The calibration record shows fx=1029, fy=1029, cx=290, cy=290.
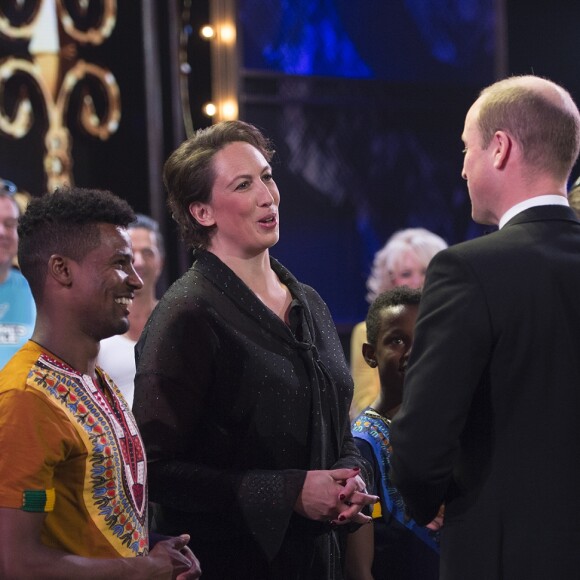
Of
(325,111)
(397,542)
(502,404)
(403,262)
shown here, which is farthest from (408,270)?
(502,404)

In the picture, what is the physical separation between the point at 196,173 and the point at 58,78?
2.41m

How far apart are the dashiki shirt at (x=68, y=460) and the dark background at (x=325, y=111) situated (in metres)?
2.88

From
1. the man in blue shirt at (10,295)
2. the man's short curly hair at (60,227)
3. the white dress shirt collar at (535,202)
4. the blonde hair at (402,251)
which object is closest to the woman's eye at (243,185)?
the man's short curly hair at (60,227)

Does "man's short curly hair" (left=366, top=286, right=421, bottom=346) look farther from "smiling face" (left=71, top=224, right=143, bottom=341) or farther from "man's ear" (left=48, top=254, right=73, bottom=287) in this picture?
"man's ear" (left=48, top=254, right=73, bottom=287)

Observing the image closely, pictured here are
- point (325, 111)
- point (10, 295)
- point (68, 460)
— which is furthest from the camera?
point (325, 111)

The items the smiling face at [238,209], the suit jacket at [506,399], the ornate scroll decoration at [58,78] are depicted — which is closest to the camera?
the suit jacket at [506,399]

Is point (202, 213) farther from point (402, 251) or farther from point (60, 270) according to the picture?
point (402, 251)

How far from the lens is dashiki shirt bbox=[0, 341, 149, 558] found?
1588mm

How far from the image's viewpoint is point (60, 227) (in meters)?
1.84

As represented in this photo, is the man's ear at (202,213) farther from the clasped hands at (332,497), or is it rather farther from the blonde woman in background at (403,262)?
the blonde woman in background at (403,262)

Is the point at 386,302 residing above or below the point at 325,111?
below

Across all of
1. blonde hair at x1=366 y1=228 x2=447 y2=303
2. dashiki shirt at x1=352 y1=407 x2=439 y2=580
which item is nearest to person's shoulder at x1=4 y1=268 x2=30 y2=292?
blonde hair at x1=366 y1=228 x2=447 y2=303

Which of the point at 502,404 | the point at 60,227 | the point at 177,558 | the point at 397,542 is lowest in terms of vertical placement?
the point at 397,542

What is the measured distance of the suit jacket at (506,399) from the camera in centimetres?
171
